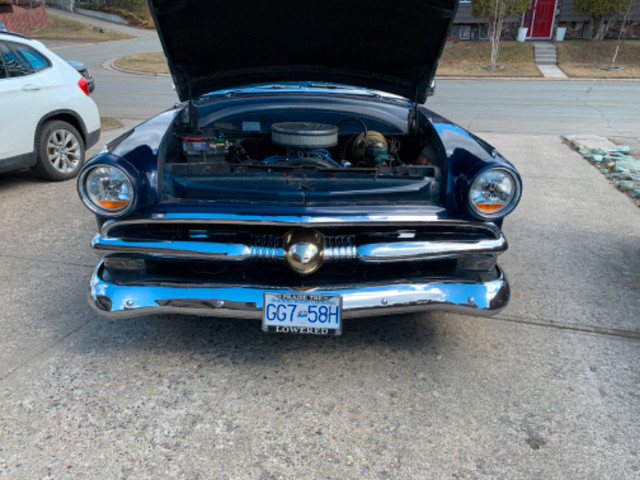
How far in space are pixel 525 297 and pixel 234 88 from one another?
2.30 metres

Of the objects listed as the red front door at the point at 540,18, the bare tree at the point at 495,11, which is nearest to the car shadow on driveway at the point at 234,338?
the bare tree at the point at 495,11

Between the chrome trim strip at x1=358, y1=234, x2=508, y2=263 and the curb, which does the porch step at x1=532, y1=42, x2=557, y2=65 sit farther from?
the chrome trim strip at x1=358, y1=234, x2=508, y2=263

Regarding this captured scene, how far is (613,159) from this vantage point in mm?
6809

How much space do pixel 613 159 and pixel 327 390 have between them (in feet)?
19.6

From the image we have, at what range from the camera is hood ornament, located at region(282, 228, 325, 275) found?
2.38 m

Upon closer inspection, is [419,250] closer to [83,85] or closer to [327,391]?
[327,391]

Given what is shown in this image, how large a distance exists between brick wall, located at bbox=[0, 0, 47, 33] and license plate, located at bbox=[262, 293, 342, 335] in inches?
1284

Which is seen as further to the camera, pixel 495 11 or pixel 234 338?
pixel 495 11

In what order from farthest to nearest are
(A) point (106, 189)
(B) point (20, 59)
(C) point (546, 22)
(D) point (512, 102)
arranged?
(C) point (546, 22) → (D) point (512, 102) → (B) point (20, 59) → (A) point (106, 189)

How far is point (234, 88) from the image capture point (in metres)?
3.55

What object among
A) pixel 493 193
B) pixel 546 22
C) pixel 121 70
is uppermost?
pixel 493 193

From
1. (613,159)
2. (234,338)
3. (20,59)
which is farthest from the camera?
Answer: (613,159)

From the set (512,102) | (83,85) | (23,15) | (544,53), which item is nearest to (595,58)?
(544,53)

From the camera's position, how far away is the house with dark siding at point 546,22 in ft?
80.8
